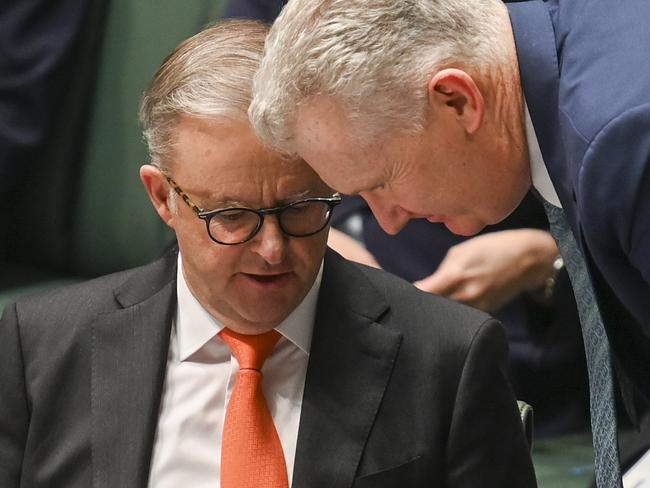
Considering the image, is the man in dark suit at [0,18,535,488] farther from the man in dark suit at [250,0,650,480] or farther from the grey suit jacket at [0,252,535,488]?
the man in dark suit at [250,0,650,480]

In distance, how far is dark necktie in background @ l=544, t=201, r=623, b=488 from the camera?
1670 mm

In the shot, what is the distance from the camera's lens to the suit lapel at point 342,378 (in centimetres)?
174

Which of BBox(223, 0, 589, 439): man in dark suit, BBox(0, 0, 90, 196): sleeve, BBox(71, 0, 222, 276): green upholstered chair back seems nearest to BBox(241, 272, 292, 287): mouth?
BBox(223, 0, 589, 439): man in dark suit

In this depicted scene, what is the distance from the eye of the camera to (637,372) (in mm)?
1577

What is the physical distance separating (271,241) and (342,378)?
8.8 inches

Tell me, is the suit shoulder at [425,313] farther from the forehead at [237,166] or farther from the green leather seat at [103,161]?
the green leather seat at [103,161]

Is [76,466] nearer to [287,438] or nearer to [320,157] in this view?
[287,438]

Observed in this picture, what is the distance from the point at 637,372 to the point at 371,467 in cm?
38

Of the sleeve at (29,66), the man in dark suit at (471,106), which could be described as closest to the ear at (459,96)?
the man in dark suit at (471,106)

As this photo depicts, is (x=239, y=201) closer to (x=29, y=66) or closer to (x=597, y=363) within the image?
(x=597, y=363)

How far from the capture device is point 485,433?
1.73m

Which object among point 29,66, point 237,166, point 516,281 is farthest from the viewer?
point 29,66

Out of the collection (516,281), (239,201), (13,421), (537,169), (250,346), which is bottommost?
(516,281)

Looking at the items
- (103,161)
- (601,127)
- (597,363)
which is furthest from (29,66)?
(601,127)
